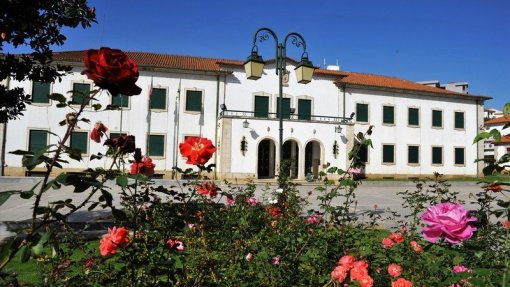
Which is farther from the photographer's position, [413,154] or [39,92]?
[413,154]

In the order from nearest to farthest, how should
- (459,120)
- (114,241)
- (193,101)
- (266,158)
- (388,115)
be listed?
1. (114,241)
2. (193,101)
3. (266,158)
4. (388,115)
5. (459,120)

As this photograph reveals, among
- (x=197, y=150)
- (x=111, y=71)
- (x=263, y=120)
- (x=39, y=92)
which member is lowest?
(x=197, y=150)

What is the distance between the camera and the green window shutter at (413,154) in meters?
25.8

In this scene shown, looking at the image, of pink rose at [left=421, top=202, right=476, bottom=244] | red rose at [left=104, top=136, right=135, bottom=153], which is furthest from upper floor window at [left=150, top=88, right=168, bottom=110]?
pink rose at [left=421, top=202, right=476, bottom=244]

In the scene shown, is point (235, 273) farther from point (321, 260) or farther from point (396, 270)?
point (396, 270)

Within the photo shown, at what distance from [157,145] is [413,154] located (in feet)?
59.9

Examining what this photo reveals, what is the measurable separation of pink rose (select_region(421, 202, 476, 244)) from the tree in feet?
13.8

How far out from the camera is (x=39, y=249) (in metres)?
1.00

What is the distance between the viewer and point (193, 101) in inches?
862

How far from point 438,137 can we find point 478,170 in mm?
4107

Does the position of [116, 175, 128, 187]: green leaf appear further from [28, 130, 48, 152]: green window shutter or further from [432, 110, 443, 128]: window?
[432, 110, 443, 128]: window

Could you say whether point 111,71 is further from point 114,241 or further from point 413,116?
point 413,116

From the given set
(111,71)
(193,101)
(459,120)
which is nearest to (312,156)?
(193,101)

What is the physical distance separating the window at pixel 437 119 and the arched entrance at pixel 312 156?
9.84 meters
